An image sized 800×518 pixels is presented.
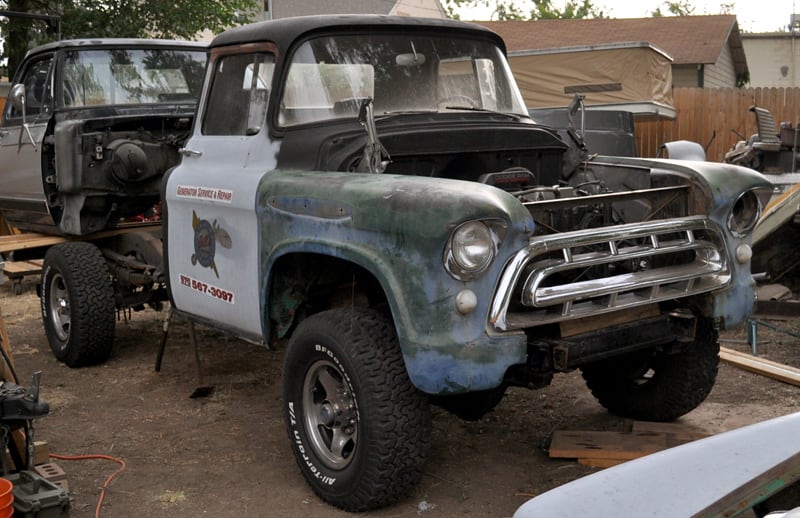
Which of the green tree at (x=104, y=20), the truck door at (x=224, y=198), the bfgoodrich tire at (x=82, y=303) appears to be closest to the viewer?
the truck door at (x=224, y=198)

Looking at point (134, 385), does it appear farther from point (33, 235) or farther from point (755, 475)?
point (755, 475)

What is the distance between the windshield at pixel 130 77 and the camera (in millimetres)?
7090

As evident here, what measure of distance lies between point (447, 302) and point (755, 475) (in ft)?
5.26

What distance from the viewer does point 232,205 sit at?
15.6ft

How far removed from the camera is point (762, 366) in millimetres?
6086

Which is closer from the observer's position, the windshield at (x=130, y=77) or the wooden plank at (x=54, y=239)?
the wooden plank at (x=54, y=239)

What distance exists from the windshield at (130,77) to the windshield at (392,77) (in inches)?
110

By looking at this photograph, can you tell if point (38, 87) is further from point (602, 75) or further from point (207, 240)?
point (602, 75)

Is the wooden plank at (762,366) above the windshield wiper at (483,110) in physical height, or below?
below

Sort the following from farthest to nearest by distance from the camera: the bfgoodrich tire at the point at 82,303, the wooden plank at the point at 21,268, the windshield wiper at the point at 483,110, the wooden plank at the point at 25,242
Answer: the wooden plank at the point at 21,268 → the wooden plank at the point at 25,242 → the bfgoodrich tire at the point at 82,303 → the windshield wiper at the point at 483,110

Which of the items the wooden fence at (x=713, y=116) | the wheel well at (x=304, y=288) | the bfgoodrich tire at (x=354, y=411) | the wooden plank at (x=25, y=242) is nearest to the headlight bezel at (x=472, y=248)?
the bfgoodrich tire at (x=354, y=411)

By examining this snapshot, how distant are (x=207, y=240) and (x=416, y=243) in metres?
1.84

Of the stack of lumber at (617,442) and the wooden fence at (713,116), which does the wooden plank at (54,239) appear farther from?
the wooden fence at (713,116)

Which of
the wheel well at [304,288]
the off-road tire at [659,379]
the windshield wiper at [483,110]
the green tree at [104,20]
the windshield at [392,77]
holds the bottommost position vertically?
the off-road tire at [659,379]
